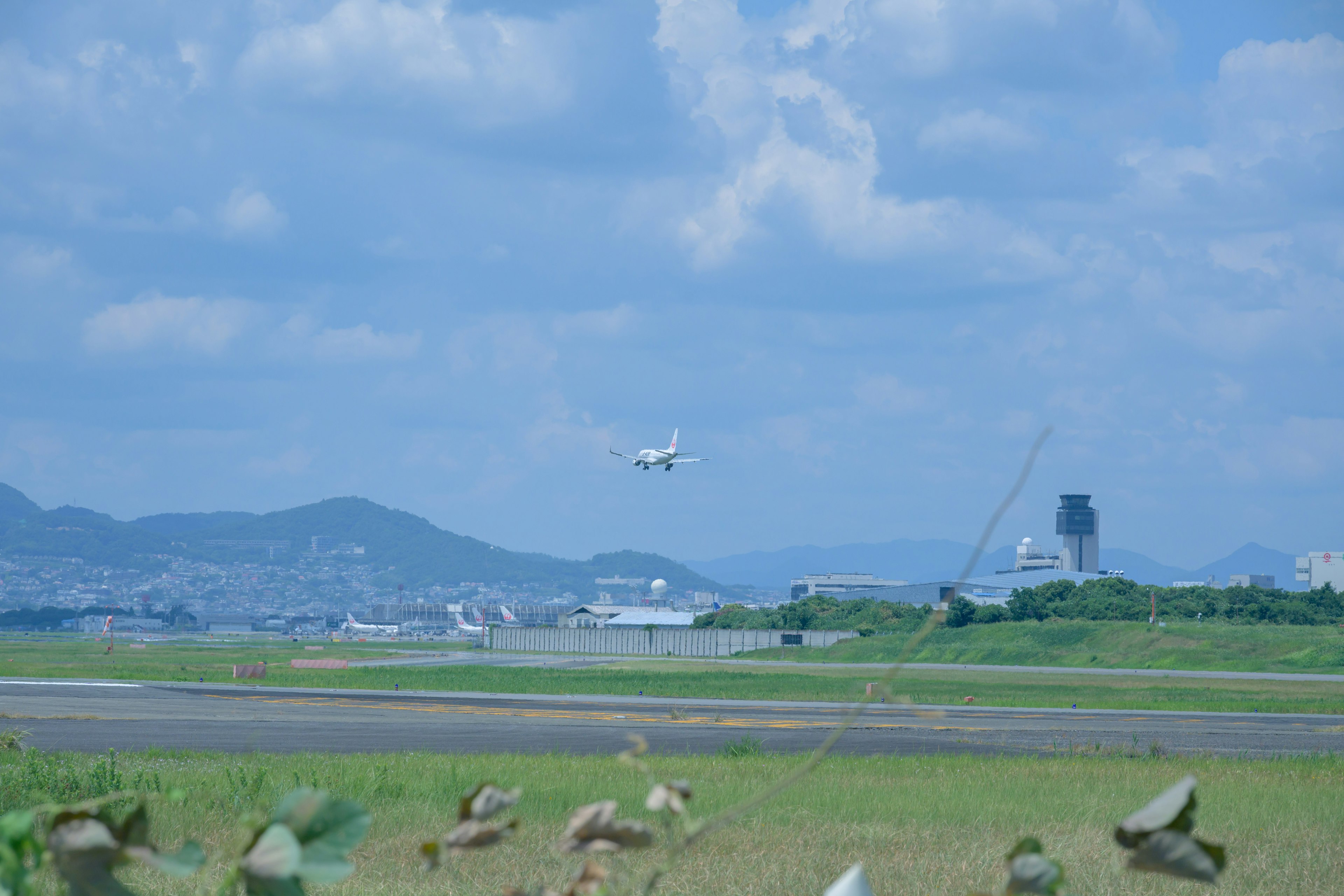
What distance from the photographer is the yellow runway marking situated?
3753 cm

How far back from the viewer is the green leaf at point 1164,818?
2.18 m

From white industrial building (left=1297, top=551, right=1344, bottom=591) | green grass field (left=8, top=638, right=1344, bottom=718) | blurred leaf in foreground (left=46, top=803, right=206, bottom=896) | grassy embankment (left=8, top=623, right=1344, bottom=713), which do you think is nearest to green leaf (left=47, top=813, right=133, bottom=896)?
blurred leaf in foreground (left=46, top=803, right=206, bottom=896)

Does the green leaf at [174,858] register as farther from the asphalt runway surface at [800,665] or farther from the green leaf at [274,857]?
the asphalt runway surface at [800,665]

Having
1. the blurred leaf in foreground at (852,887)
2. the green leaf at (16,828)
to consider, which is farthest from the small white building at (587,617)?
the green leaf at (16,828)

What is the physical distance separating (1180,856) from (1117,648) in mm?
99866

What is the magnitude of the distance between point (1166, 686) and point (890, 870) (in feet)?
192

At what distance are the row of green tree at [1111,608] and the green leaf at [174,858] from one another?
341 feet

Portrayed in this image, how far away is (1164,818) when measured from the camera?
2.19 m

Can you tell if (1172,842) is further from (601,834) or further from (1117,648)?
(1117,648)

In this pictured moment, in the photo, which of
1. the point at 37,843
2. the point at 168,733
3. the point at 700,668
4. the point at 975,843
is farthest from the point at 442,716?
the point at 700,668

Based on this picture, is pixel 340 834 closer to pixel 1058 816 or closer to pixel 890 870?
pixel 890 870

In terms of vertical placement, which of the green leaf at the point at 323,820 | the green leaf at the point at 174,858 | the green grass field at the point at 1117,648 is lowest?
the green grass field at the point at 1117,648

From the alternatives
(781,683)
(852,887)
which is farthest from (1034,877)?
(781,683)

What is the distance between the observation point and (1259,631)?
313 feet
